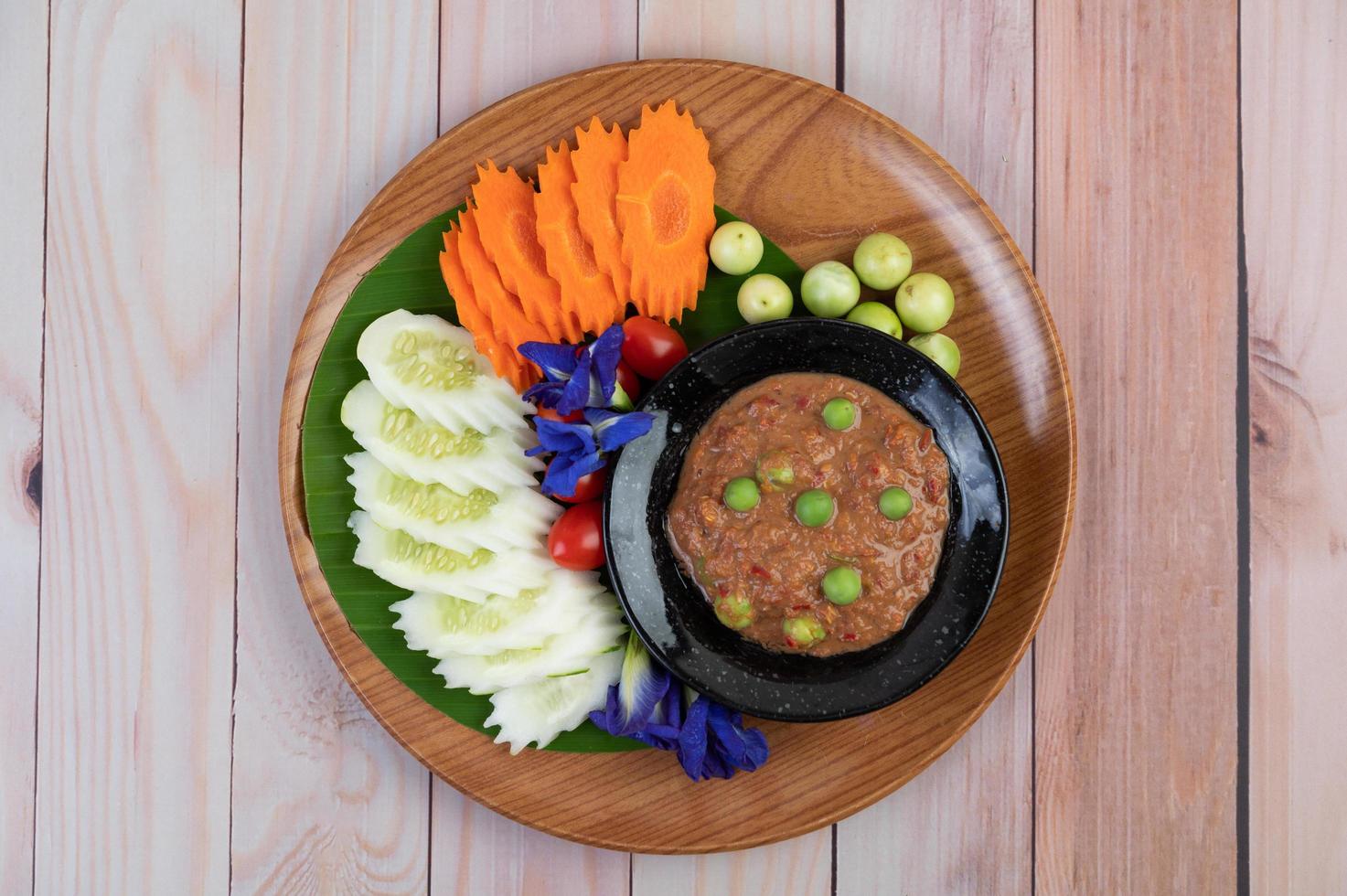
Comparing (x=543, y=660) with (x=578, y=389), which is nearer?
(x=578, y=389)

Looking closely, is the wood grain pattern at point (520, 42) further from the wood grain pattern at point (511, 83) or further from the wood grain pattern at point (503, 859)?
the wood grain pattern at point (503, 859)

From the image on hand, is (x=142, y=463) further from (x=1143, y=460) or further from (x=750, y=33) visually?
(x=1143, y=460)

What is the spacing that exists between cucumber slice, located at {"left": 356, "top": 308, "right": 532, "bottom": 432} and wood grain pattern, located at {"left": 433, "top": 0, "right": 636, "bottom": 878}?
843 millimetres

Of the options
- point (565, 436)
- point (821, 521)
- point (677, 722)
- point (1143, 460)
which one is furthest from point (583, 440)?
point (1143, 460)

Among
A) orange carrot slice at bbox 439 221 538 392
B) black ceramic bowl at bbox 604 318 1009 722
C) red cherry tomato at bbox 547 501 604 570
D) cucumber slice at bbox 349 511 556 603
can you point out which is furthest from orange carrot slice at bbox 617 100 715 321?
cucumber slice at bbox 349 511 556 603

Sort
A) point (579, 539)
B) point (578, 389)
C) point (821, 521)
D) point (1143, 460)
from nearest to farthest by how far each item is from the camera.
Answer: point (821, 521) → point (578, 389) → point (579, 539) → point (1143, 460)

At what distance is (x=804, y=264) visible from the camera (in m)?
2.94

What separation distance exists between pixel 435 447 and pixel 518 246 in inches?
24.3

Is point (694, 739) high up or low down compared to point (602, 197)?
down

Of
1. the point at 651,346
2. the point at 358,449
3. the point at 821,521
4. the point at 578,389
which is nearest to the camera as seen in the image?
the point at 821,521

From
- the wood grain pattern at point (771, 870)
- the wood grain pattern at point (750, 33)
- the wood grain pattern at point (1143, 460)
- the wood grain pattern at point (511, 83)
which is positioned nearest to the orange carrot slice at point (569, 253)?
the wood grain pattern at point (511, 83)

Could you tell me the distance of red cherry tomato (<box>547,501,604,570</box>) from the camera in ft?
8.91

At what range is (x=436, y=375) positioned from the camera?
279 cm

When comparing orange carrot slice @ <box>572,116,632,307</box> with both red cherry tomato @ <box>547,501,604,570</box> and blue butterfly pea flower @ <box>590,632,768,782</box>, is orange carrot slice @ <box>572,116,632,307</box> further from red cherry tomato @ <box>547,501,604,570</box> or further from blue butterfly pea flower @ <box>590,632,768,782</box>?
blue butterfly pea flower @ <box>590,632,768,782</box>
